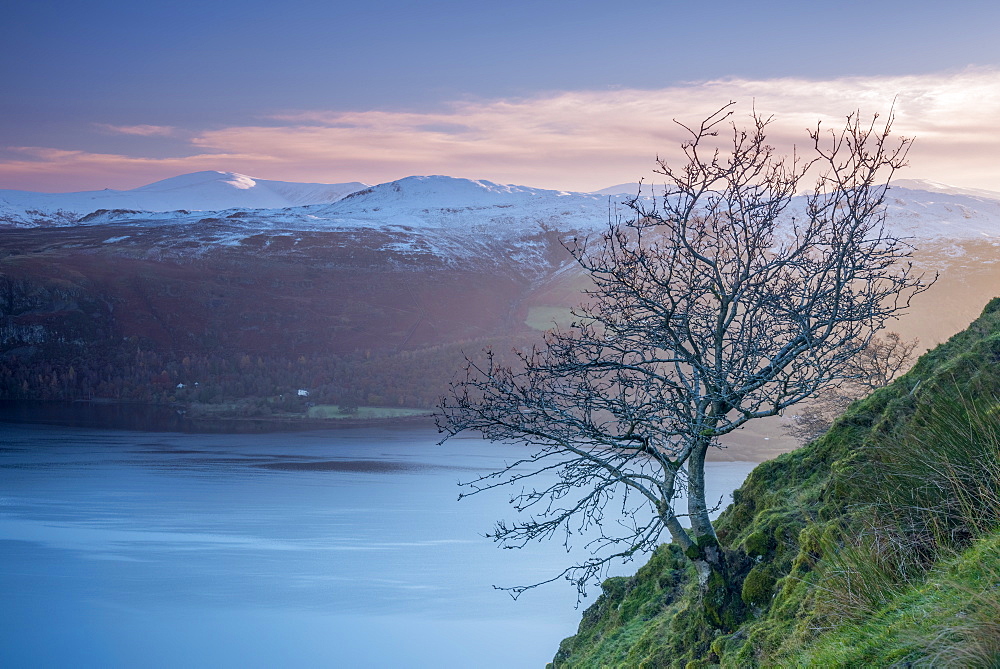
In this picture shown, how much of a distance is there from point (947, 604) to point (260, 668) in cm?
2724

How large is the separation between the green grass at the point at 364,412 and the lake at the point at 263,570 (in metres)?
38.7

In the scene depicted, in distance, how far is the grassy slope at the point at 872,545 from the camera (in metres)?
3.68

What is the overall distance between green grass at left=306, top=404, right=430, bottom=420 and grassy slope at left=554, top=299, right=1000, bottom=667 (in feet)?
300

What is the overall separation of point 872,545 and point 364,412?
9739cm

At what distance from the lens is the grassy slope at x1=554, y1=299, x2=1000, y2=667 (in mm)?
3684

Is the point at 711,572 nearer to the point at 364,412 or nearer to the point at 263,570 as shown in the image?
the point at 263,570

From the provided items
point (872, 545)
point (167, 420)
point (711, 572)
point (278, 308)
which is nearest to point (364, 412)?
point (167, 420)

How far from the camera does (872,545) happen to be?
4.66m

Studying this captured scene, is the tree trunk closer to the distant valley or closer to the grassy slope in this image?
the grassy slope

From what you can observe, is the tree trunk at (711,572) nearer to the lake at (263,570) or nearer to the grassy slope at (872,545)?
the grassy slope at (872,545)

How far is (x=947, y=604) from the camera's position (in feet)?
11.7

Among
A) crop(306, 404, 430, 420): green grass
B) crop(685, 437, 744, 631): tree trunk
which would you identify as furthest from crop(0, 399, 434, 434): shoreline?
crop(685, 437, 744, 631): tree trunk

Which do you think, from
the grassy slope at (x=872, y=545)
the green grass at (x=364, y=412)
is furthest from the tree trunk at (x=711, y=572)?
the green grass at (x=364, y=412)

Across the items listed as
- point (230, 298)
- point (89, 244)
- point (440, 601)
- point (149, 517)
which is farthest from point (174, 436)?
point (89, 244)
